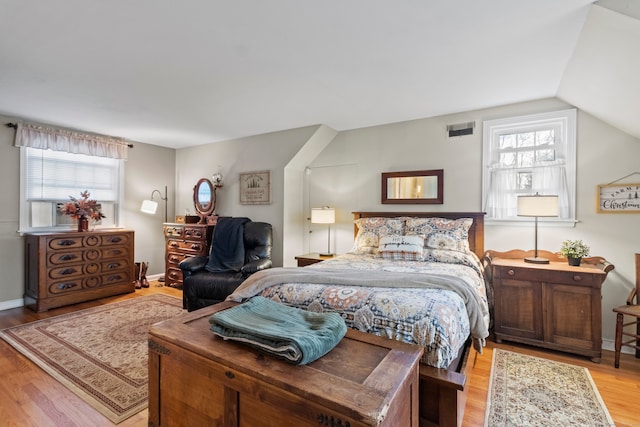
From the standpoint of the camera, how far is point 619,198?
2.78 meters

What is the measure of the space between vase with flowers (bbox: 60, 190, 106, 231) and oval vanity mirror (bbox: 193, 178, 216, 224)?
4.30ft

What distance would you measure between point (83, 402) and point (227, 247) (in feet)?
7.01

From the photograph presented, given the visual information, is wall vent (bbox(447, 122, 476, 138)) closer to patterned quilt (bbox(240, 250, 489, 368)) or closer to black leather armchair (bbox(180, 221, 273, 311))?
patterned quilt (bbox(240, 250, 489, 368))

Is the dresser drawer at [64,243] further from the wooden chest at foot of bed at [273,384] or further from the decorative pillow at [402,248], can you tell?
the decorative pillow at [402,248]

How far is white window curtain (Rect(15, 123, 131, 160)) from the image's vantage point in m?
3.80

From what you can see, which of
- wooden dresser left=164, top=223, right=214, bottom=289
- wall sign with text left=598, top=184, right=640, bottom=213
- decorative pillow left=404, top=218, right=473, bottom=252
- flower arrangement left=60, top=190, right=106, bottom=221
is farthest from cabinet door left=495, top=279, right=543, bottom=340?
flower arrangement left=60, top=190, right=106, bottom=221

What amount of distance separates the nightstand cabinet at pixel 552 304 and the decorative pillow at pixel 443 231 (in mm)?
353

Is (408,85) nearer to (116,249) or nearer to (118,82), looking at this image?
(118,82)

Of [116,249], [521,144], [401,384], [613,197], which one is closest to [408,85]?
[521,144]

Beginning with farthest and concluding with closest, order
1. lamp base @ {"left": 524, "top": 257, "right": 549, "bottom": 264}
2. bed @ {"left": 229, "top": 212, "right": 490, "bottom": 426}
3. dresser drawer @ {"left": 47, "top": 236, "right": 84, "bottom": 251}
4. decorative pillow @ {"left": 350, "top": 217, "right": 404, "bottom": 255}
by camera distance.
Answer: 1. dresser drawer @ {"left": 47, "top": 236, "right": 84, "bottom": 251}
2. decorative pillow @ {"left": 350, "top": 217, "right": 404, "bottom": 255}
3. lamp base @ {"left": 524, "top": 257, "right": 549, "bottom": 264}
4. bed @ {"left": 229, "top": 212, "right": 490, "bottom": 426}

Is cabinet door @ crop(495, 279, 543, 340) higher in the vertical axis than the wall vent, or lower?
lower

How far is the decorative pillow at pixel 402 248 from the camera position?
3.02 meters

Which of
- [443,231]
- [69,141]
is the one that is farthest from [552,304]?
[69,141]

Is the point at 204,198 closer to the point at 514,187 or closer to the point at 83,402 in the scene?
the point at 83,402
